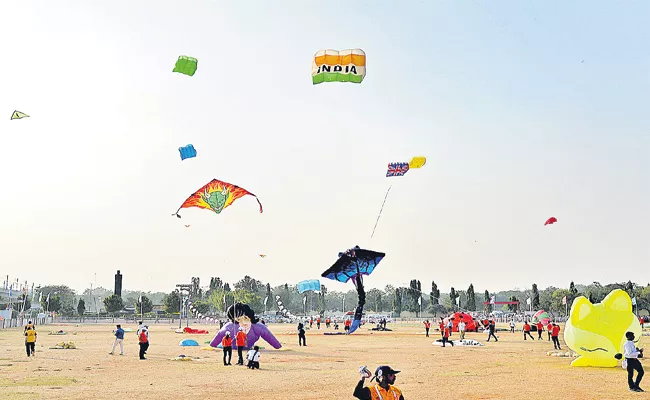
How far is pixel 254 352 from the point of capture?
24469 millimetres

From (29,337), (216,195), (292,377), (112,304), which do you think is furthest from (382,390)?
(112,304)

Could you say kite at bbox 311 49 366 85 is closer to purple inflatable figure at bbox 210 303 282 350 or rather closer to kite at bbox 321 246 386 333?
kite at bbox 321 246 386 333

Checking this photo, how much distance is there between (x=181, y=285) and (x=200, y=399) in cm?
3784

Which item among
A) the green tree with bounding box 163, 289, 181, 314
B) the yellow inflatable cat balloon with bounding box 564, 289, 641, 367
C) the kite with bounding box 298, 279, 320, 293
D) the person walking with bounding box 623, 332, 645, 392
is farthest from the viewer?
the green tree with bounding box 163, 289, 181, 314

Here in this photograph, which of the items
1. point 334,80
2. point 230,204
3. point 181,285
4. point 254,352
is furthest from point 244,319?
point 181,285

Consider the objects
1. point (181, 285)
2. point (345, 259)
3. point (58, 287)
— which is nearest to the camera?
point (345, 259)

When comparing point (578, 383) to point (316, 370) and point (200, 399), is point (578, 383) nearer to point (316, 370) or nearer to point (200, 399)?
point (316, 370)

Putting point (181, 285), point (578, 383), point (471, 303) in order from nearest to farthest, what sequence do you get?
point (578, 383) < point (181, 285) < point (471, 303)

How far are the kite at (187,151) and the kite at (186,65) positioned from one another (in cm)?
483

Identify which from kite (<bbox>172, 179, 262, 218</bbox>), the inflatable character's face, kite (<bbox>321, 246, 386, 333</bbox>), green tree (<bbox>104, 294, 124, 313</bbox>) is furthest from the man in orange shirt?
green tree (<bbox>104, 294, 124, 313</bbox>)

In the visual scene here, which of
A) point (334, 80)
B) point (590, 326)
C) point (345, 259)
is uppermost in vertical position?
point (334, 80)

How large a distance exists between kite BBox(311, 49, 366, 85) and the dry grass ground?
11.2 metres

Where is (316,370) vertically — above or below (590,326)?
below

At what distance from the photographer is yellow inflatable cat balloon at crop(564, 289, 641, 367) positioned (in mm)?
23797
